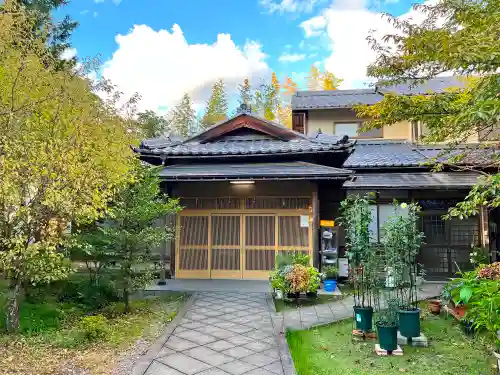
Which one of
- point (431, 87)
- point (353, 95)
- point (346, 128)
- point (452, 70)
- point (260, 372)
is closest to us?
point (260, 372)

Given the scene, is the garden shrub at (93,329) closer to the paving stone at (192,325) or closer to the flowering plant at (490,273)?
the paving stone at (192,325)

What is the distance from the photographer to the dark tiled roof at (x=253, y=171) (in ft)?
26.0

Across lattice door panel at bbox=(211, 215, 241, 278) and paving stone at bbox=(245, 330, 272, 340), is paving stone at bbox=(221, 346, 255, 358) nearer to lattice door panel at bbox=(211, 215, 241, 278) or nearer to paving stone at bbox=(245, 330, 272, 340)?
paving stone at bbox=(245, 330, 272, 340)

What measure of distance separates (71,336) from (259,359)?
2.68 meters

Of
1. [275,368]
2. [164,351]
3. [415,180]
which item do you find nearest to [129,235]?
[164,351]

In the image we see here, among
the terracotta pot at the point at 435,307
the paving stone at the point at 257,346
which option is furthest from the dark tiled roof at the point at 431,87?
the paving stone at the point at 257,346

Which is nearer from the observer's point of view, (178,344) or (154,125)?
(178,344)

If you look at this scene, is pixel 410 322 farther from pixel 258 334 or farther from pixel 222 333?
pixel 222 333

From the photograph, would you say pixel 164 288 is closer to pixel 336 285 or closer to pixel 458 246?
pixel 336 285

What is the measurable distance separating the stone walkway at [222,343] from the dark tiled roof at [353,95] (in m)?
8.56

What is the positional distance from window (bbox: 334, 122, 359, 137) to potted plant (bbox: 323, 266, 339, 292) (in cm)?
620

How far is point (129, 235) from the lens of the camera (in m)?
5.88

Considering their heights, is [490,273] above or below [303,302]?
above

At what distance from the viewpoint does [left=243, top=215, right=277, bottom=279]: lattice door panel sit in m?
8.94
